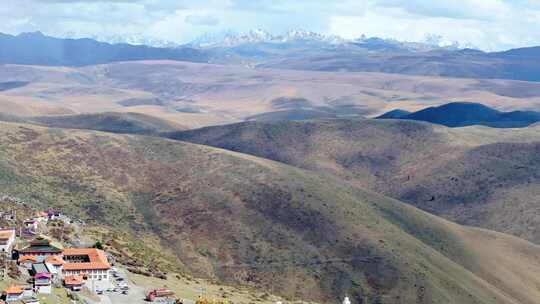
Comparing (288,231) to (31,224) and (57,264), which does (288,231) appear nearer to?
(31,224)

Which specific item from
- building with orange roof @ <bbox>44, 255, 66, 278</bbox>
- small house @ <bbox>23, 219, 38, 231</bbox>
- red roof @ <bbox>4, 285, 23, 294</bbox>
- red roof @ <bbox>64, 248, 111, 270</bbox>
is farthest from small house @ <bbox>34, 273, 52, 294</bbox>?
small house @ <bbox>23, 219, 38, 231</bbox>

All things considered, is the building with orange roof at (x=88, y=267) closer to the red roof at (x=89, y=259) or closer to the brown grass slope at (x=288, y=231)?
the red roof at (x=89, y=259)

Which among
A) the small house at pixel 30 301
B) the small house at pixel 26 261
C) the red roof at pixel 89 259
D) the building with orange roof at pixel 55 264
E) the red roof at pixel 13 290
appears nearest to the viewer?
the red roof at pixel 13 290

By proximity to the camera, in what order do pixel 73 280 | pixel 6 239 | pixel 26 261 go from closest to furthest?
1. pixel 73 280
2. pixel 26 261
3. pixel 6 239

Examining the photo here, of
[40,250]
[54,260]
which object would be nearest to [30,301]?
[54,260]

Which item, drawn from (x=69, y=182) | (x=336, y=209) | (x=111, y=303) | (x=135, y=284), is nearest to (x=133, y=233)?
(x=69, y=182)

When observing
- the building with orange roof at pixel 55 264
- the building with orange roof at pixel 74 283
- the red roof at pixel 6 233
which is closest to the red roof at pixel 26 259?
the building with orange roof at pixel 55 264
